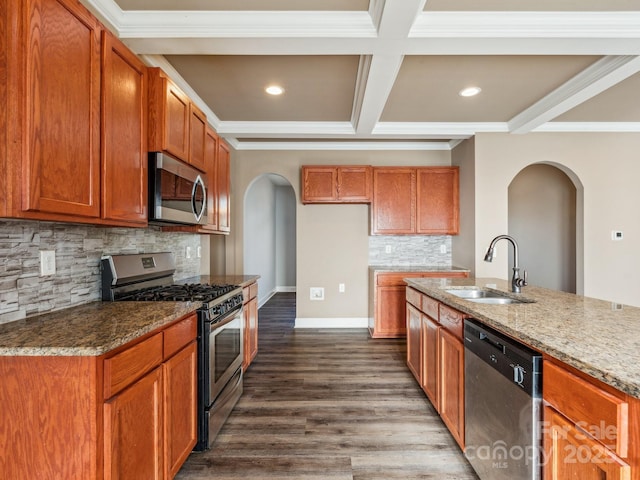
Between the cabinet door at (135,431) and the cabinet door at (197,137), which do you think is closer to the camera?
the cabinet door at (135,431)

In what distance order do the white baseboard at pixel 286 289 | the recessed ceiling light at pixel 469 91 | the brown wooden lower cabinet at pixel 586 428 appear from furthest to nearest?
the white baseboard at pixel 286 289 < the recessed ceiling light at pixel 469 91 < the brown wooden lower cabinet at pixel 586 428

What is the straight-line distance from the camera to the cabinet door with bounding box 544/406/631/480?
0.86 m

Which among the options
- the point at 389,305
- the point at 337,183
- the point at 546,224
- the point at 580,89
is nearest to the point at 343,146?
the point at 337,183

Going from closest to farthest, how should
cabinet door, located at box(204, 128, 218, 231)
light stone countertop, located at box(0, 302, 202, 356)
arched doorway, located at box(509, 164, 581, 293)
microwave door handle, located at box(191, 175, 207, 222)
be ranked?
light stone countertop, located at box(0, 302, 202, 356) → microwave door handle, located at box(191, 175, 207, 222) → cabinet door, located at box(204, 128, 218, 231) → arched doorway, located at box(509, 164, 581, 293)

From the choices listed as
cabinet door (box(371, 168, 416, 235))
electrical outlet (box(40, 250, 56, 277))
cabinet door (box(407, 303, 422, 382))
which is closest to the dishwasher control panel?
cabinet door (box(407, 303, 422, 382))

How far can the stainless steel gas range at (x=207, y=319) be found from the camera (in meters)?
1.83

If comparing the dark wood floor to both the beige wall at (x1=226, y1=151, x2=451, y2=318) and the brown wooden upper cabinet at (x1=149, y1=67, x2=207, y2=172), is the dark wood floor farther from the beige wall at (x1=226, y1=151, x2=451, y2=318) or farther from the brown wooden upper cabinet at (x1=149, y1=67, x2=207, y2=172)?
the brown wooden upper cabinet at (x1=149, y1=67, x2=207, y2=172)

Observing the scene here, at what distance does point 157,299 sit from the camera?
1860 mm

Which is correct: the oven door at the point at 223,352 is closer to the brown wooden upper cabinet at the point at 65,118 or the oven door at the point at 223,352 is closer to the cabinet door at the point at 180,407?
the cabinet door at the point at 180,407

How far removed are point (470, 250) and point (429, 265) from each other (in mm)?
693

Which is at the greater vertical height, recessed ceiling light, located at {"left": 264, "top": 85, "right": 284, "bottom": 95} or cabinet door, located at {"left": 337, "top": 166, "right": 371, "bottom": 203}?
recessed ceiling light, located at {"left": 264, "top": 85, "right": 284, "bottom": 95}

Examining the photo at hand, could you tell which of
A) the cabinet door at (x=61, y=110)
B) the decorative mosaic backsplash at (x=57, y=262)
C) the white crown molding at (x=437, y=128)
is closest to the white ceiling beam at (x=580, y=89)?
the white crown molding at (x=437, y=128)

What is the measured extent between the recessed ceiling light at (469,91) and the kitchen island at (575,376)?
6.54ft

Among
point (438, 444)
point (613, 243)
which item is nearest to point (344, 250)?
point (438, 444)
